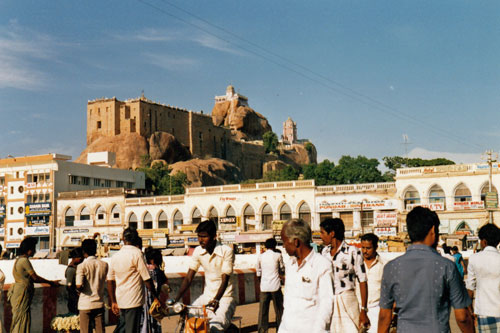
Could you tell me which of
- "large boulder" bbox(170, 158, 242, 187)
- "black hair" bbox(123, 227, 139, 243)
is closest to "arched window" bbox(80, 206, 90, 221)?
"large boulder" bbox(170, 158, 242, 187)

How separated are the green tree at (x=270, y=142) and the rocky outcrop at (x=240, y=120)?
4338 millimetres

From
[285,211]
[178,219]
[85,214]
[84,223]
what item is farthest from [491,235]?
[85,214]

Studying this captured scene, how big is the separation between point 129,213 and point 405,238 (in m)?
34.7

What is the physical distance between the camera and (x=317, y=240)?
51.2 m

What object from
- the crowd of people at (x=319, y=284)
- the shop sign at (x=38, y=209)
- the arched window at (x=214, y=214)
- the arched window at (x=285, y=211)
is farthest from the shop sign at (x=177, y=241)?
the crowd of people at (x=319, y=284)

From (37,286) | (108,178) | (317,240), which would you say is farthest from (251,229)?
(37,286)

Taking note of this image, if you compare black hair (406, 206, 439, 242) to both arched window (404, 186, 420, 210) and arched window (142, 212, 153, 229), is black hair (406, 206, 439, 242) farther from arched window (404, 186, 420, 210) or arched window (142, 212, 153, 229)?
arched window (142, 212, 153, 229)

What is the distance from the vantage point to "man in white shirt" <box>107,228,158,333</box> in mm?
7875

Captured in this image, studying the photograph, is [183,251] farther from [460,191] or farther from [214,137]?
[214,137]

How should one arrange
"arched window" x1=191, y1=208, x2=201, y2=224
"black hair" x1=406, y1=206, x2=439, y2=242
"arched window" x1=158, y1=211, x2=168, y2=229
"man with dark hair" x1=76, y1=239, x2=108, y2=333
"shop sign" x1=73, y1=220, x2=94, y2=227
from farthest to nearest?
"shop sign" x1=73, y1=220, x2=94, y2=227 < "arched window" x1=158, y1=211, x2=168, y2=229 < "arched window" x1=191, y1=208, x2=201, y2=224 < "man with dark hair" x1=76, y1=239, x2=108, y2=333 < "black hair" x1=406, y1=206, x2=439, y2=242

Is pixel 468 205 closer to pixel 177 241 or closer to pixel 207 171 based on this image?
pixel 177 241

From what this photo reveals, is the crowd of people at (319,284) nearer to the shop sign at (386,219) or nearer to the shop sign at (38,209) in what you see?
the shop sign at (386,219)

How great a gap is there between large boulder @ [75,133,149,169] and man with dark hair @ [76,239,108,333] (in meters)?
89.5

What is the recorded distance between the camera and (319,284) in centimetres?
511
